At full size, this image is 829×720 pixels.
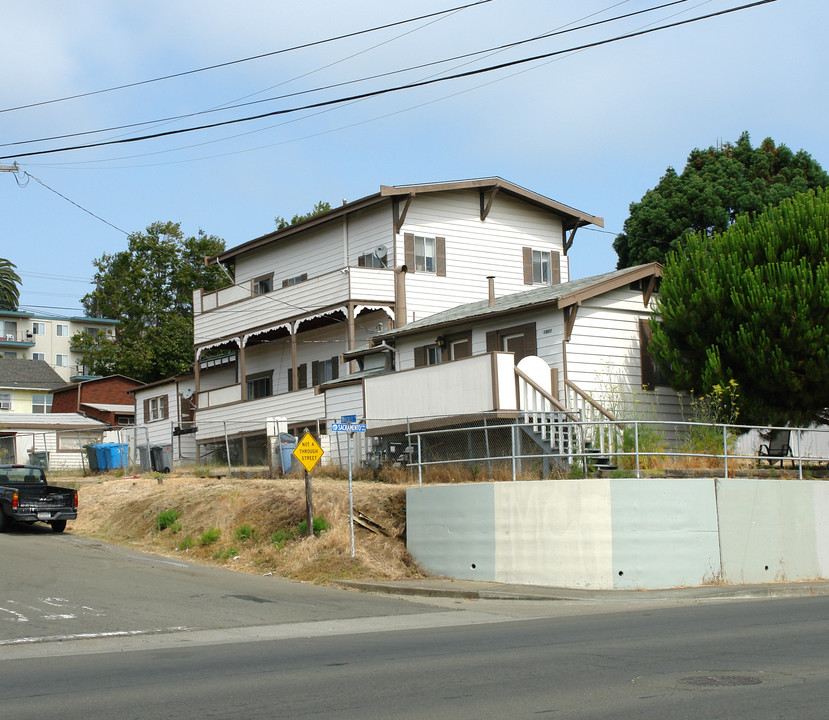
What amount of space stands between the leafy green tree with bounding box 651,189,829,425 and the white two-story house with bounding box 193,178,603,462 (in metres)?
9.02

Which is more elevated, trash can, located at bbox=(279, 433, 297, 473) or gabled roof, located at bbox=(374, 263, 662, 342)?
gabled roof, located at bbox=(374, 263, 662, 342)

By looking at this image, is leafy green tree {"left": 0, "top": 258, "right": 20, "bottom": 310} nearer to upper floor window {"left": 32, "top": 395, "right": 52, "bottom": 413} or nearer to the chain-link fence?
upper floor window {"left": 32, "top": 395, "right": 52, "bottom": 413}

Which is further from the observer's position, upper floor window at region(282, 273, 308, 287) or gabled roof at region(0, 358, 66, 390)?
gabled roof at region(0, 358, 66, 390)

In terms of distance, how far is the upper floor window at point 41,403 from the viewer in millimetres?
70688

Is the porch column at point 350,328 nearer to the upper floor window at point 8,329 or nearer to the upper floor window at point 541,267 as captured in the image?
the upper floor window at point 541,267

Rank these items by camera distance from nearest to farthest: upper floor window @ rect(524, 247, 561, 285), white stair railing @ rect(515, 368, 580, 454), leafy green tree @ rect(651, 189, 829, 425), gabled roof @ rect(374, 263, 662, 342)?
white stair railing @ rect(515, 368, 580, 454) < leafy green tree @ rect(651, 189, 829, 425) < gabled roof @ rect(374, 263, 662, 342) < upper floor window @ rect(524, 247, 561, 285)

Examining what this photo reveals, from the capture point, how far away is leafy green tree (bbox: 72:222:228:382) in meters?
62.0

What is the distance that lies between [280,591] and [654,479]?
706cm

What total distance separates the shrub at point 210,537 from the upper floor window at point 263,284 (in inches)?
671

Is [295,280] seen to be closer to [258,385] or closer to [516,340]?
[258,385]

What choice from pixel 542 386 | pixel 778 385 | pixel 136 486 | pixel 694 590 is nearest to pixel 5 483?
pixel 136 486

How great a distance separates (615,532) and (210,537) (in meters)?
9.12

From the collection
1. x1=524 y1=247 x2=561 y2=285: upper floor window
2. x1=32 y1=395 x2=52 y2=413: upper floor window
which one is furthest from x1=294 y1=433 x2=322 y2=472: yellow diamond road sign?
x1=32 y1=395 x2=52 y2=413: upper floor window

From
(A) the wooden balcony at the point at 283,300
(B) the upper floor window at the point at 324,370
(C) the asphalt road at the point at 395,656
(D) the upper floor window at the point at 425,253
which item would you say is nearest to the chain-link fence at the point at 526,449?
(B) the upper floor window at the point at 324,370
